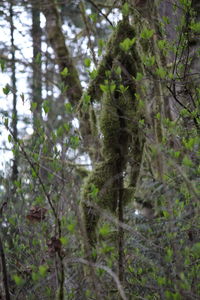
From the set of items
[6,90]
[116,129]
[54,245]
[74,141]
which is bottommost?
[54,245]

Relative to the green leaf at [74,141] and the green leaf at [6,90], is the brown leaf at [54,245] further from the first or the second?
the green leaf at [6,90]

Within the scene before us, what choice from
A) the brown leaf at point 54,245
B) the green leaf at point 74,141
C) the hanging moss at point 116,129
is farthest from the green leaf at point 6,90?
the brown leaf at point 54,245

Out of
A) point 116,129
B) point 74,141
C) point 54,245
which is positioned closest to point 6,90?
point 74,141

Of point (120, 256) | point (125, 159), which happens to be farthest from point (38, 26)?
point (120, 256)

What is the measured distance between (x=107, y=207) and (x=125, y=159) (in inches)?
17.4

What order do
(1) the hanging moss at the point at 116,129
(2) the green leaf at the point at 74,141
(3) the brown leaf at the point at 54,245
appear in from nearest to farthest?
(3) the brown leaf at the point at 54,245 → (2) the green leaf at the point at 74,141 → (1) the hanging moss at the point at 116,129

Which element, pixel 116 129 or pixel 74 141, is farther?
pixel 116 129

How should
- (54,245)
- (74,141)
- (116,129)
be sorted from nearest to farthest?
(54,245) < (74,141) < (116,129)

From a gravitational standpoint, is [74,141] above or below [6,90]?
below

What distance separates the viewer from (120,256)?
9.02ft

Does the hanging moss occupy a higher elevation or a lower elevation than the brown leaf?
higher

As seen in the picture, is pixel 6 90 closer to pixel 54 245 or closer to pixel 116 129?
pixel 116 129

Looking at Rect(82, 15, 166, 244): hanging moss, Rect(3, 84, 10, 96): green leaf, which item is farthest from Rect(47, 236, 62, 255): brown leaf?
Rect(3, 84, 10, 96): green leaf

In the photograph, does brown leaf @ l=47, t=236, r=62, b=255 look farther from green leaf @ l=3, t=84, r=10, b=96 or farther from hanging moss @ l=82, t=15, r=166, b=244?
green leaf @ l=3, t=84, r=10, b=96
